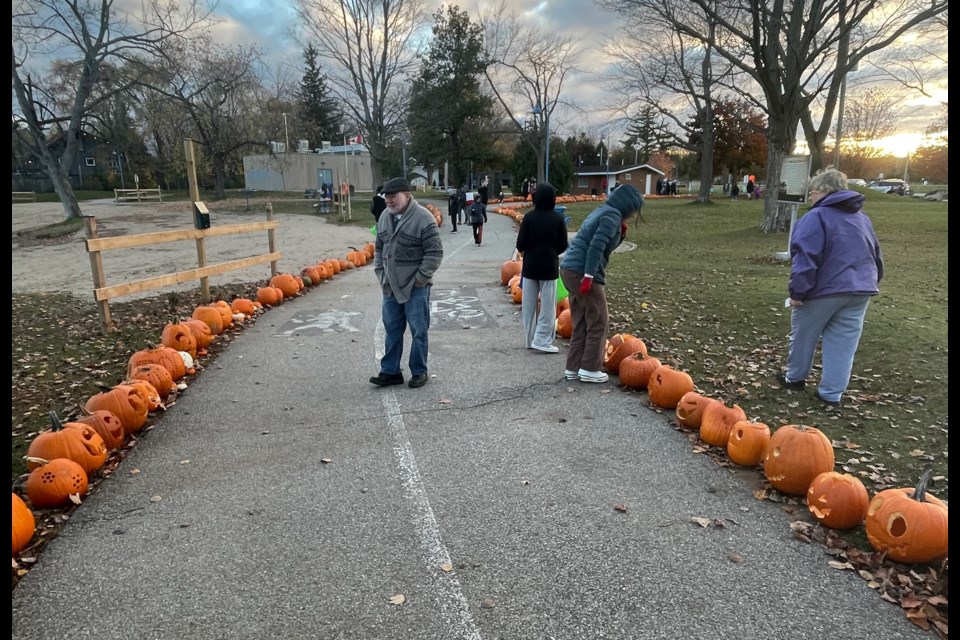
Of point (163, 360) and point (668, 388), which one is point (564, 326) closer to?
point (668, 388)

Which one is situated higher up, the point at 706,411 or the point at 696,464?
the point at 706,411

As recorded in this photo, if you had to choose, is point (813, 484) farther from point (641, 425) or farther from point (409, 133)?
point (409, 133)

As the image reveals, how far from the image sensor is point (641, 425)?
16.2 ft

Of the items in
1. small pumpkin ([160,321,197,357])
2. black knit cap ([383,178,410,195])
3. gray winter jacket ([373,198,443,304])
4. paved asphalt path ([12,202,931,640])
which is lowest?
paved asphalt path ([12,202,931,640])

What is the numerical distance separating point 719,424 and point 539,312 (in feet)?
9.66

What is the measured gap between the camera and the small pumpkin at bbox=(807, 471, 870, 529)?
337cm

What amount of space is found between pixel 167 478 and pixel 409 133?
51.3 meters

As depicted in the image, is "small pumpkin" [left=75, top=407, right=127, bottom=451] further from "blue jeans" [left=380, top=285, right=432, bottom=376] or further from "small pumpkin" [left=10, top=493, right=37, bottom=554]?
"blue jeans" [left=380, top=285, right=432, bottom=376]

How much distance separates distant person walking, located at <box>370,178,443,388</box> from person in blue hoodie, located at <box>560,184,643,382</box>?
1368 mm

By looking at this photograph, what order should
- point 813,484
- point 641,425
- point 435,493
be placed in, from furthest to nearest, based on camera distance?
point 641,425 < point 435,493 < point 813,484

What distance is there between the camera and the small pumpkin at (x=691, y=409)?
4.80 metres

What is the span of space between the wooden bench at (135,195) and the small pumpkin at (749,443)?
164 feet

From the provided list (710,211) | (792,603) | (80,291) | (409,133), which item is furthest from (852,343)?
(409,133)

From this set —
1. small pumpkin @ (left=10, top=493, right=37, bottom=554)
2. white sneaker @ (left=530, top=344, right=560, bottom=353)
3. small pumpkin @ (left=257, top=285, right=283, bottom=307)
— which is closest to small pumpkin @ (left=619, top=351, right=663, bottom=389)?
white sneaker @ (left=530, top=344, right=560, bottom=353)
